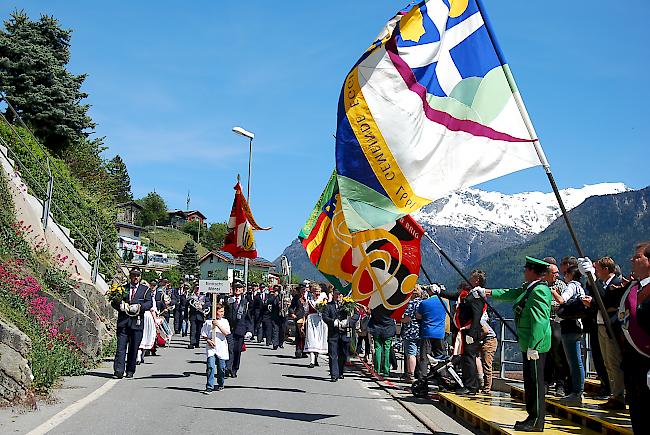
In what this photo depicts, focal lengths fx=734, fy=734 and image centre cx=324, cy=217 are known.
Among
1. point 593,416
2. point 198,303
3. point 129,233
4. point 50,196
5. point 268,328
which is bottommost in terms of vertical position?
point 593,416

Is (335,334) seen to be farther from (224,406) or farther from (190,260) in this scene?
(190,260)

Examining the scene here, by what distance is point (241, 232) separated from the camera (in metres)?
27.9

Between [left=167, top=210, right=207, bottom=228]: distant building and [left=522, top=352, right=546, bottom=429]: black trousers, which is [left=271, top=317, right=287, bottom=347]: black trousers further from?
[left=167, top=210, right=207, bottom=228]: distant building

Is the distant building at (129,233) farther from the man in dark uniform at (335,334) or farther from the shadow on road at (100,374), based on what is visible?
the man in dark uniform at (335,334)

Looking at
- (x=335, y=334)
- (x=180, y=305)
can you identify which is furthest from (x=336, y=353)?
(x=180, y=305)

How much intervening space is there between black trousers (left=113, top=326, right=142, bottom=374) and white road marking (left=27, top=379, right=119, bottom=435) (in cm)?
79

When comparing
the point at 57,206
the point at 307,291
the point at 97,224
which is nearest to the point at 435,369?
the point at 307,291

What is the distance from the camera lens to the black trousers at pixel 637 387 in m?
6.24

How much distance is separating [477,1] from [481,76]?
91cm

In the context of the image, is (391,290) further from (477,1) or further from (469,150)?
(477,1)

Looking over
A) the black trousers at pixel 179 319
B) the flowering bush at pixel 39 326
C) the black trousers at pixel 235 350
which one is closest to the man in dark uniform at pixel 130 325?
the flowering bush at pixel 39 326

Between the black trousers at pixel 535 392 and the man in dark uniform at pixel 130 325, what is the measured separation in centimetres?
862

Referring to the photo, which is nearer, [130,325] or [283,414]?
[283,414]

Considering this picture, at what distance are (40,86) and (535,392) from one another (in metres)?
36.8
